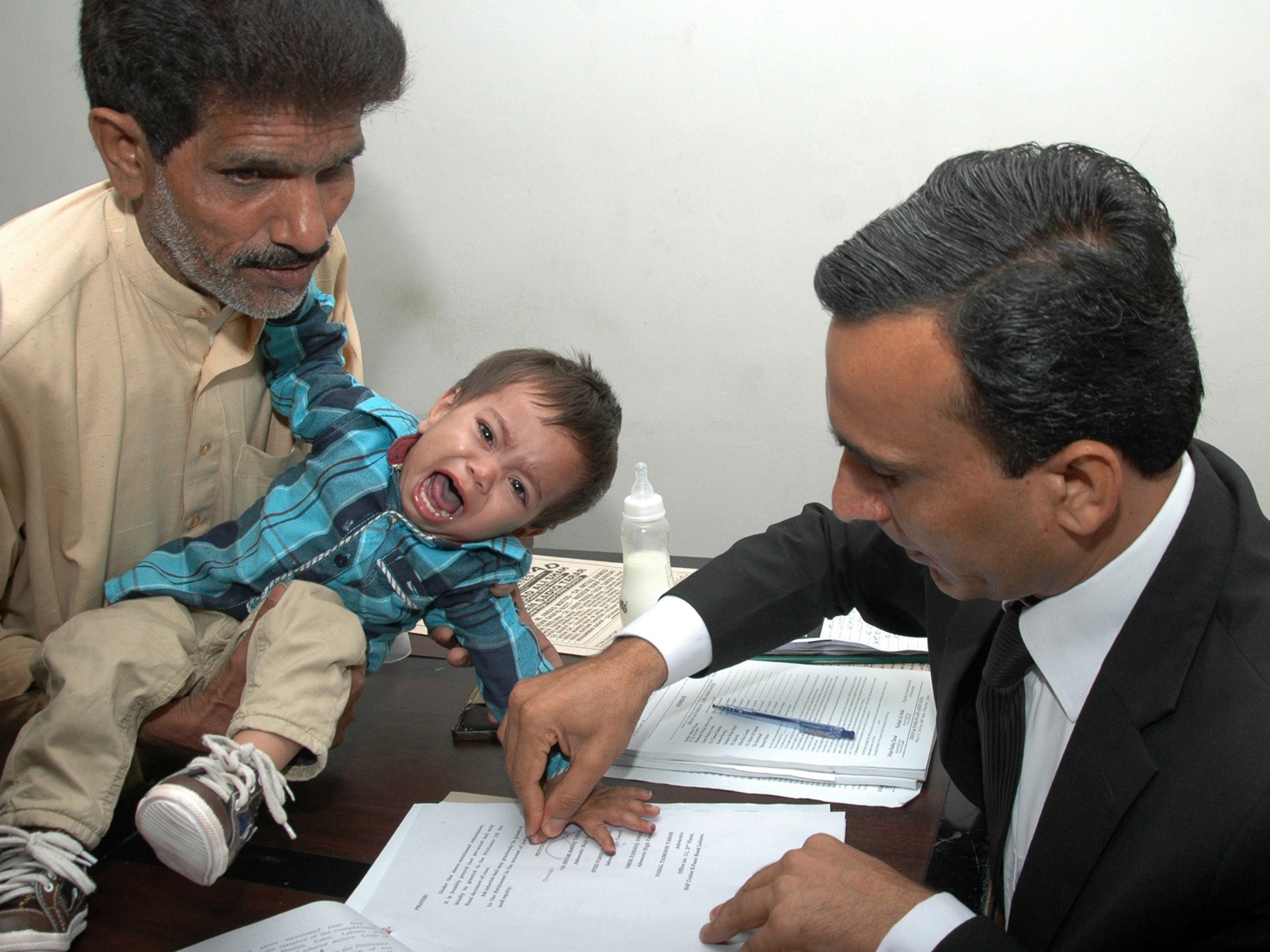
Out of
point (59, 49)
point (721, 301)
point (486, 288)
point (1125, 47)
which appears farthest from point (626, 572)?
point (59, 49)

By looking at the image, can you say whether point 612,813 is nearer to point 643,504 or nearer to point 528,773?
point 528,773

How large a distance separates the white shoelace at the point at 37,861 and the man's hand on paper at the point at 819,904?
2.33 feet

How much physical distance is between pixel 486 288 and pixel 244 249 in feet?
5.71

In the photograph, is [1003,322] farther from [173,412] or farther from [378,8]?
[173,412]

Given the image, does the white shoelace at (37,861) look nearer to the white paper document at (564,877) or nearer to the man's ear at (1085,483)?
the white paper document at (564,877)

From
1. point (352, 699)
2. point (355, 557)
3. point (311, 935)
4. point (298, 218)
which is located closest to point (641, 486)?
point (355, 557)

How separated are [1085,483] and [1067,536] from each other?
0.07 m

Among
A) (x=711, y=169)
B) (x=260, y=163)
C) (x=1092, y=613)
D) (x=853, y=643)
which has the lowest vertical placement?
(x=853, y=643)

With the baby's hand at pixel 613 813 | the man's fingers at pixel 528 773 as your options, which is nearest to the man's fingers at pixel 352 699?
the man's fingers at pixel 528 773

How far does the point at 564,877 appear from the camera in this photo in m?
1.11

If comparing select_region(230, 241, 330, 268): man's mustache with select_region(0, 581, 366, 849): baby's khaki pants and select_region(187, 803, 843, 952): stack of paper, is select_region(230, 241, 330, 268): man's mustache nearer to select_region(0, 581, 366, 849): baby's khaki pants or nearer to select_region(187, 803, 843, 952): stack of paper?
select_region(0, 581, 366, 849): baby's khaki pants

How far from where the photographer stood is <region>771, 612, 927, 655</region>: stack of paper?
164 centimetres

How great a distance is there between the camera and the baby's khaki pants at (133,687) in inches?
46.9

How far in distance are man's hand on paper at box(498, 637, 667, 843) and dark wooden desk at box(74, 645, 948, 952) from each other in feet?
0.34
